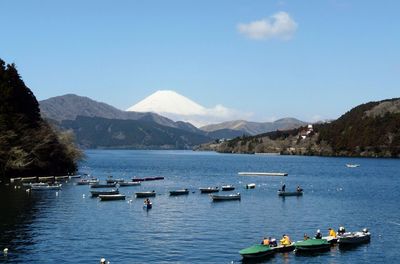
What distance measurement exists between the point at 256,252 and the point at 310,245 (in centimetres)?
864

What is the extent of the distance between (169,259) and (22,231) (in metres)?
25.9

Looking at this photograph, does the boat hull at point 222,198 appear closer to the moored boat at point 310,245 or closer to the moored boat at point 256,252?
the moored boat at point 310,245

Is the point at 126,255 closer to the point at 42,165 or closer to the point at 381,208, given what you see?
the point at 381,208

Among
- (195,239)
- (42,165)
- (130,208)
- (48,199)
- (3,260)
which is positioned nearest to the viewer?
(3,260)

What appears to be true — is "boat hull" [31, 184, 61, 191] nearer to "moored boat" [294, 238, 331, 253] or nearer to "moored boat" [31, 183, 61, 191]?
"moored boat" [31, 183, 61, 191]

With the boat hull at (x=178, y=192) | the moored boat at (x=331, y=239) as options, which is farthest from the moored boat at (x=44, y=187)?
the moored boat at (x=331, y=239)

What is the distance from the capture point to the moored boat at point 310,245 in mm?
66000

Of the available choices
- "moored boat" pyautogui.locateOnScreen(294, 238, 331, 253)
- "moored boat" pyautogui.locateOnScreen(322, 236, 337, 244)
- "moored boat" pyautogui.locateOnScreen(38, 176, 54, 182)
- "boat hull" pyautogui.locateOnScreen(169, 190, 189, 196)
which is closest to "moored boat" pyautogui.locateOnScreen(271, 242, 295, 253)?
"moored boat" pyautogui.locateOnScreen(294, 238, 331, 253)

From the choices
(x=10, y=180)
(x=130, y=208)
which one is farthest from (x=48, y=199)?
(x=10, y=180)

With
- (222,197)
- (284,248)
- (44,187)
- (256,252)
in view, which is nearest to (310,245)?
(284,248)

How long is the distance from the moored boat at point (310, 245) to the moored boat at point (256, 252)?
4.06 m

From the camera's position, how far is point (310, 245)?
218ft

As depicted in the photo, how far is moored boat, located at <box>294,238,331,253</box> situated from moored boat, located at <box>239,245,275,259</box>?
406 centimetres

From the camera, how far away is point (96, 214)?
95.8 m
